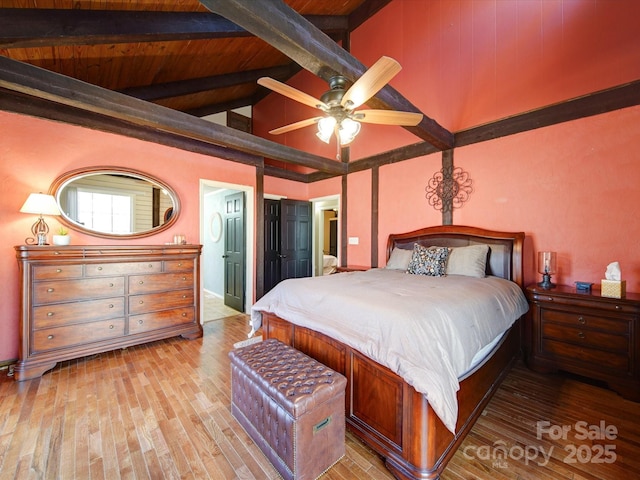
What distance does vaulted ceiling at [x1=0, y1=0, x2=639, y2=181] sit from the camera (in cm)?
175

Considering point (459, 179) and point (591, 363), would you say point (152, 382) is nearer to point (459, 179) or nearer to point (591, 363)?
point (591, 363)

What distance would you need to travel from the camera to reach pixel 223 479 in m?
1.44

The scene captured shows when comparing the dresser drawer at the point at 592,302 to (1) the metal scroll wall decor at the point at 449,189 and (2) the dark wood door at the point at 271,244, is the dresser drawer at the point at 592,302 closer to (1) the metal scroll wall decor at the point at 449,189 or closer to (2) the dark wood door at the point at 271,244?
(1) the metal scroll wall decor at the point at 449,189

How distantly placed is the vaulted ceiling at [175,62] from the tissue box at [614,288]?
164cm

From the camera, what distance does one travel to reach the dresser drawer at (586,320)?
2.14 meters

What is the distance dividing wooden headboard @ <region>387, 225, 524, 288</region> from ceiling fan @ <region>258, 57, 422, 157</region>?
5.68ft

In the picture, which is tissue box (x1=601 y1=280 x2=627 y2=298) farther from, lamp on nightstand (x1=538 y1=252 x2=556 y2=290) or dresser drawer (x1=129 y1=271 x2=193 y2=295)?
dresser drawer (x1=129 y1=271 x2=193 y2=295)

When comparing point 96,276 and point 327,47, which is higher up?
point 327,47

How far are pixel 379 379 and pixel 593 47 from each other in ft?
12.1

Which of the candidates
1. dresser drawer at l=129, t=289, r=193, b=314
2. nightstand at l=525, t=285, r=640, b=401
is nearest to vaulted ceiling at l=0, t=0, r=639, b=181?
nightstand at l=525, t=285, r=640, b=401

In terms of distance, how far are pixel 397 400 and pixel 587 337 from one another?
2085 millimetres

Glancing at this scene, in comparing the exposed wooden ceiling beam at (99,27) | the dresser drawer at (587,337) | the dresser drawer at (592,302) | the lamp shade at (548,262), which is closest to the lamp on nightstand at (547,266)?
the lamp shade at (548,262)

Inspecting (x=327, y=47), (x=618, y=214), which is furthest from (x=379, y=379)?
(x=618, y=214)

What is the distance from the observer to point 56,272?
8.58 feet
